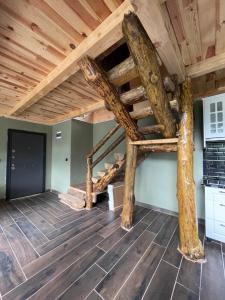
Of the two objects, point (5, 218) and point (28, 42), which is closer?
point (28, 42)

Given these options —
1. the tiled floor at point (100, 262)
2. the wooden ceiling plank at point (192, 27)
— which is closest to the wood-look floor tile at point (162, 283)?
the tiled floor at point (100, 262)

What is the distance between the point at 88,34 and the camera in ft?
4.66

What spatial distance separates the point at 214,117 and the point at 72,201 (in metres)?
3.44

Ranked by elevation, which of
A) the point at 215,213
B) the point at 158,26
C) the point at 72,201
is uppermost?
the point at 158,26

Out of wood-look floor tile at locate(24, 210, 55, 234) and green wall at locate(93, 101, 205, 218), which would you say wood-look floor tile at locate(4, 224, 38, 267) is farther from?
green wall at locate(93, 101, 205, 218)

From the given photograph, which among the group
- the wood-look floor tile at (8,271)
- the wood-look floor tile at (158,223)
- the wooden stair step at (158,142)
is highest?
the wooden stair step at (158,142)

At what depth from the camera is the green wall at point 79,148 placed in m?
4.38

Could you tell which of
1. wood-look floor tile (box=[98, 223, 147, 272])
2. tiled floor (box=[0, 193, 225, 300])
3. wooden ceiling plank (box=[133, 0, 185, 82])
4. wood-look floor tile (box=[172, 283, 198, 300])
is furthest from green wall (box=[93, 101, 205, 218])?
wooden ceiling plank (box=[133, 0, 185, 82])

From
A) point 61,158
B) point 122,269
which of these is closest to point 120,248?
point 122,269

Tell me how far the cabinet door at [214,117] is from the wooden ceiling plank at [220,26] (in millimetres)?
690

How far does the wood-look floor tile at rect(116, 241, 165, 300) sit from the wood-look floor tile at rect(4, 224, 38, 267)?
119 cm

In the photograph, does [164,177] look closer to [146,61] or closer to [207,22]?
[146,61]

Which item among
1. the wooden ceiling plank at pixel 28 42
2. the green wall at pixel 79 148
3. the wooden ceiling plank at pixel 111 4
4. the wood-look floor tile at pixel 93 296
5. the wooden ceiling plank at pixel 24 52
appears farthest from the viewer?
the green wall at pixel 79 148

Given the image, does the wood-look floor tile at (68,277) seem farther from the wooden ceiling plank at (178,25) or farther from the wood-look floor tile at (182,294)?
the wooden ceiling plank at (178,25)
